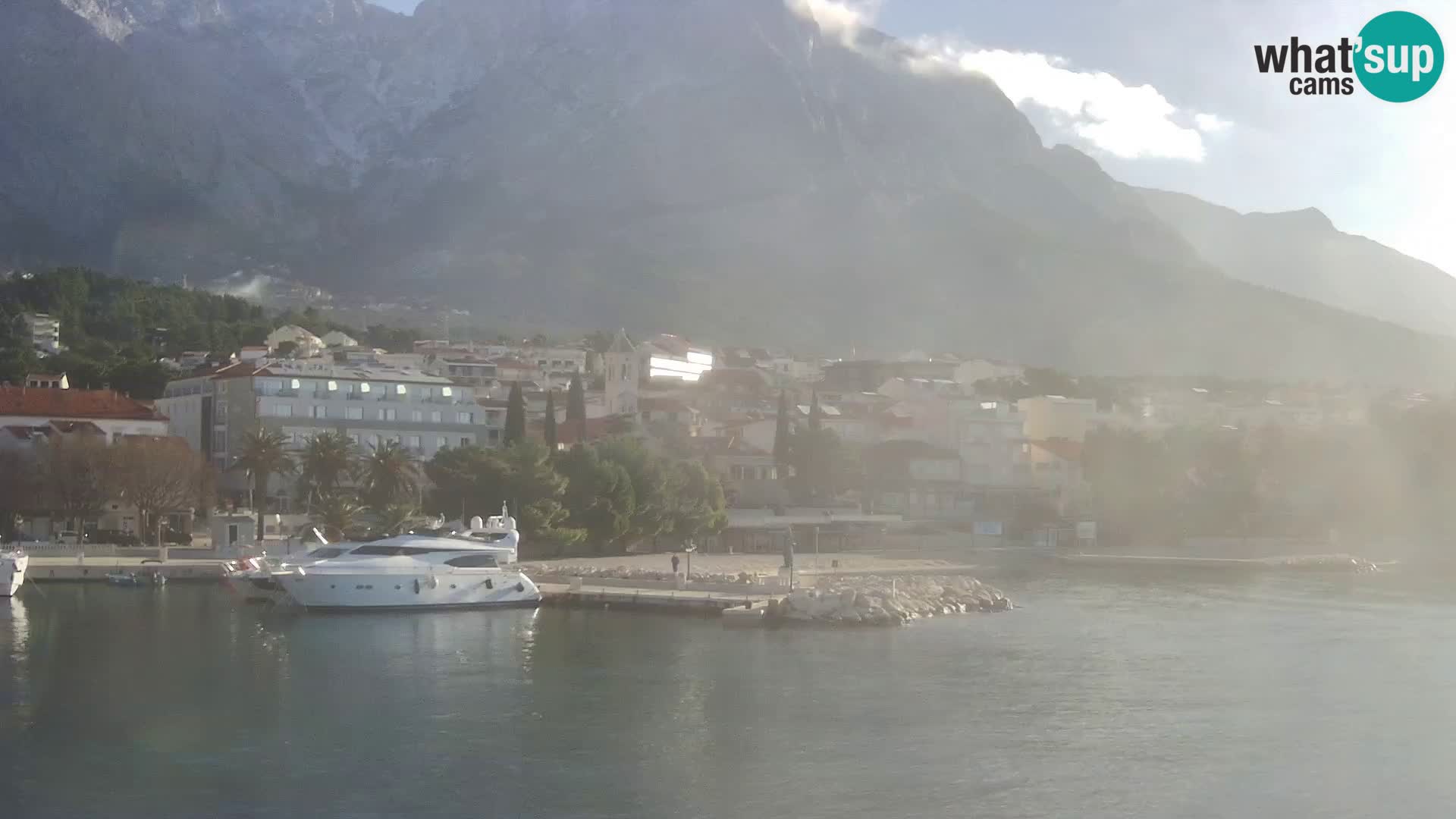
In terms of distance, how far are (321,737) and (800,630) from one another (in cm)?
1636

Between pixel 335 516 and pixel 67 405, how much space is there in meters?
19.3

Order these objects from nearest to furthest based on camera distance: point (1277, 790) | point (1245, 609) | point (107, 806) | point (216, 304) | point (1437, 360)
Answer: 1. point (107, 806)
2. point (1277, 790)
3. point (1245, 609)
4. point (216, 304)
5. point (1437, 360)

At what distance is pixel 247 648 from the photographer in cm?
3306

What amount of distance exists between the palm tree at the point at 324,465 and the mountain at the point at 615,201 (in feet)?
320

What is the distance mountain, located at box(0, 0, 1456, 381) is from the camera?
6383 inches

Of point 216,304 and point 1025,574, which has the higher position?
point 216,304

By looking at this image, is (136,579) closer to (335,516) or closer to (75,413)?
(335,516)

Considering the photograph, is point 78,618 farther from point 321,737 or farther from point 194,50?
point 194,50

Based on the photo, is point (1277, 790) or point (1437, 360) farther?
point (1437, 360)

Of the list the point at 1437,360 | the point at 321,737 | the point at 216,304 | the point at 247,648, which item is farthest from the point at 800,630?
the point at 1437,360

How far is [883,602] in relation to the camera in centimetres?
3953

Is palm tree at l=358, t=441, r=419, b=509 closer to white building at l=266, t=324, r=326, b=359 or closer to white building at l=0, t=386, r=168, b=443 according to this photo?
white building at l=0, t=386, r=168, b=443

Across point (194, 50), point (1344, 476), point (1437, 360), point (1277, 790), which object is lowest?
point (1277, 790)

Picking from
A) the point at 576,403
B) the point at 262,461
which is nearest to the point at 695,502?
the point at 262,461
